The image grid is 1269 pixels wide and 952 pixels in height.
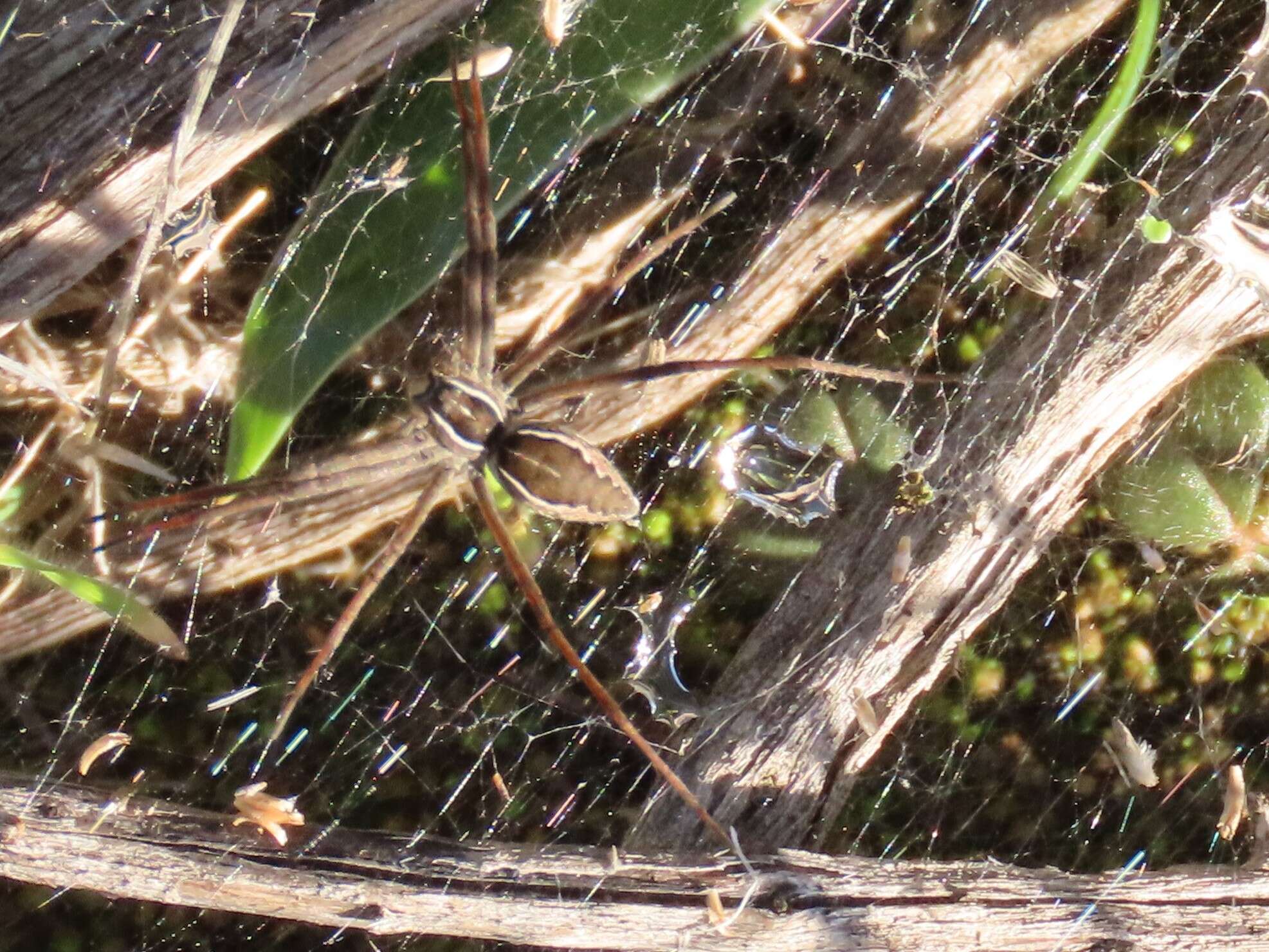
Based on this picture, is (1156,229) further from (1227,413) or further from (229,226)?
(229,226)

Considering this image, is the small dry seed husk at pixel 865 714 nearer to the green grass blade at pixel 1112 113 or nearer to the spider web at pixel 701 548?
the spider web at pixel 701 548

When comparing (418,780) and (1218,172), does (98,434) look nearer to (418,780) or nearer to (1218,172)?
(418,780)

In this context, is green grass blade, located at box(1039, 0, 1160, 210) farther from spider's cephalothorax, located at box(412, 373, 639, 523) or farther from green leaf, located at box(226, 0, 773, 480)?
spider's cephalothorax, located at box(412, 373, 639, 523)

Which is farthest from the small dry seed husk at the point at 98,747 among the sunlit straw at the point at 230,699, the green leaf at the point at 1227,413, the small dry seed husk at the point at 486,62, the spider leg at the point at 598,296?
the green leaf at the point at 1227,413

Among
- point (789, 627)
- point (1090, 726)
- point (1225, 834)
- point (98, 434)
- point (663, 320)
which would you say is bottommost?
point (1225, 834)

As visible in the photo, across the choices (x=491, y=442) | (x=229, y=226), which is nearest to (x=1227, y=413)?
(x=491, y=442)

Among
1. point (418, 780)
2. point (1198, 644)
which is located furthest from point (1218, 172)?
point (418, 780)

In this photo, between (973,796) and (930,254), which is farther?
(973,796)
